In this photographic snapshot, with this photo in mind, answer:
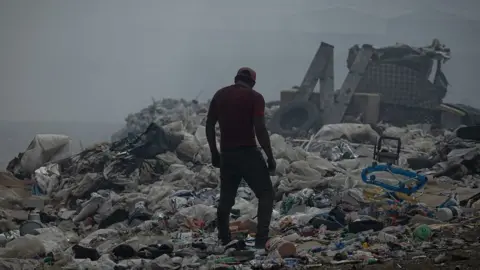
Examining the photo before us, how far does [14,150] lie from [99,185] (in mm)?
10988

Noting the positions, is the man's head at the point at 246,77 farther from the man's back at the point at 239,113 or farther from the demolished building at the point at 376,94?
the demolished building at the point at 376,94

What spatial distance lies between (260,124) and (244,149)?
257 millimetres

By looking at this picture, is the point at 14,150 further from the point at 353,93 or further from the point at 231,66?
the point at 231,66

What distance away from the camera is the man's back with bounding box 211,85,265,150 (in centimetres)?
548

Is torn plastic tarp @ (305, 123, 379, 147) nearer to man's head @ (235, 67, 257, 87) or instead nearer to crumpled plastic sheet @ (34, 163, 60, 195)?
crumpled plastic sheet @ (34, 163, 60, 195)

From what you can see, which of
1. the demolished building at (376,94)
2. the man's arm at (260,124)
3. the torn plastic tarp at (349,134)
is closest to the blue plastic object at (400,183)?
the man's arm at (260,124)

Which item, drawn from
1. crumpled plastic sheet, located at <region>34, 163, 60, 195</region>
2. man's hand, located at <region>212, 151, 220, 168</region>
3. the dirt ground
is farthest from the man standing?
crumpled plastic sheet, located at <region>34, 163, 60, 195</region>

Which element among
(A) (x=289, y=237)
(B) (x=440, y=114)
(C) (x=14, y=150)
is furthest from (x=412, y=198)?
(C) (x=14, y=150)

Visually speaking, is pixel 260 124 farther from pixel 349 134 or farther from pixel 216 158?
pixel 349 134

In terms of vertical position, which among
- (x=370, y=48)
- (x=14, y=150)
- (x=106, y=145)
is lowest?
(x=14, y=150)

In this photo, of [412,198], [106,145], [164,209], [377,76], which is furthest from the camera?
[377,76]

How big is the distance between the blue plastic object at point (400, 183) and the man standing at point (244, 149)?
7.08 feet

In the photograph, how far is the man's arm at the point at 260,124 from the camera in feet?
17.7

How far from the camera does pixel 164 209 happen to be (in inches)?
308
